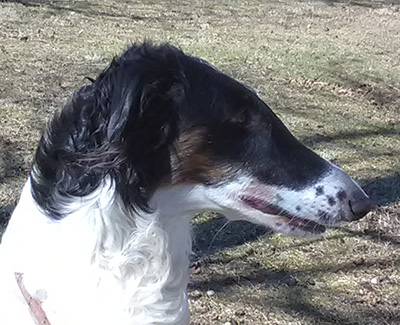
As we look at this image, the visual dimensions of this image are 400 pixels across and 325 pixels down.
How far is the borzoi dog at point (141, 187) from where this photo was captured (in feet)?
6.38

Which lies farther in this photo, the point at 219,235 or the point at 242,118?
the point at 219,235

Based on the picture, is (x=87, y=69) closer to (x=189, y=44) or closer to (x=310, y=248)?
(x=189, y=44)

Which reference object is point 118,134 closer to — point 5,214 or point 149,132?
point 149,132

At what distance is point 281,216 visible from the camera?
2133mm

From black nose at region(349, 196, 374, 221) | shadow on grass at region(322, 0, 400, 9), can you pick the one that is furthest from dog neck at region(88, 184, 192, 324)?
shadow on grass at region(322, 0, 400, 9)

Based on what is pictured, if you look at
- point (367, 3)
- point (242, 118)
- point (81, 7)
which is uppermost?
point (242, 118)

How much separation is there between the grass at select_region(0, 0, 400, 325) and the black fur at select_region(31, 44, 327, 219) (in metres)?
1.50

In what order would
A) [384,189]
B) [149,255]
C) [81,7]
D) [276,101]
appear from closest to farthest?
[149,255] < [384,189] < [276,101] < [81,7]

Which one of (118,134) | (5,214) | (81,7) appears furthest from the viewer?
(81,7)

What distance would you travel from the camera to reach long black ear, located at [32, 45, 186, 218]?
1.91m

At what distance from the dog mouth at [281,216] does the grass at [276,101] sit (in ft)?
4.25

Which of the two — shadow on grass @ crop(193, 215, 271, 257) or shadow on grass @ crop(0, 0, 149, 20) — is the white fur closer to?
shadow on grass @ crop(193, 215, 271, 257)

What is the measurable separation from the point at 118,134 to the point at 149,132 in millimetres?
Result: 115

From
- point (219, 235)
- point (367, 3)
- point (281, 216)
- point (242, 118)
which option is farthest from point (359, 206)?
point (367, 3)
